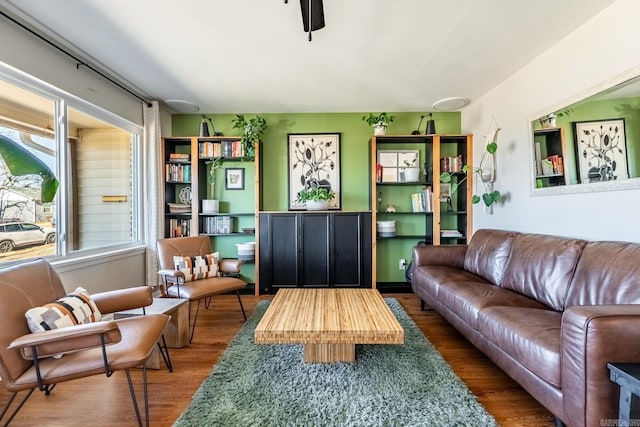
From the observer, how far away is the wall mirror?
182 centimetres

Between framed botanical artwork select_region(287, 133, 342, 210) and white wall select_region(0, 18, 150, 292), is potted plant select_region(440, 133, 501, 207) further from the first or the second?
white wall select_region(0, 18, 150, 292)

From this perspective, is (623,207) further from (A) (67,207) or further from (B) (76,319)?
(A) (67,207)

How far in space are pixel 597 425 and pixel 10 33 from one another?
3.95 metres

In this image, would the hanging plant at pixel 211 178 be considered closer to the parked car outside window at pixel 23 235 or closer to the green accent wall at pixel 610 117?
the parked car outside window at pixel 23 235

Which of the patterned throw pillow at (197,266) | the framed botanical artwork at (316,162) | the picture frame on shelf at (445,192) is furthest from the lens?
the framed botanical artwork at (316,162)

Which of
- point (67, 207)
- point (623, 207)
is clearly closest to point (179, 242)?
point (67, 207)

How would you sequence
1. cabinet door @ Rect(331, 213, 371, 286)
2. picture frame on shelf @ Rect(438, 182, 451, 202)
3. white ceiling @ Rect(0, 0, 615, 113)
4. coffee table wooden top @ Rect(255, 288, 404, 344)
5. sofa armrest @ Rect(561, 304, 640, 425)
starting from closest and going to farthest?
sofa armrest @ Rect(561, 304, 640, 425) < coffee table wooden top @ Rect(255, 288, 404, 344) < white ceiling @ Rect(0, 0, 615, 113) < cabinet door @ Rect(331, 213, 371, 286) < picture frame on shelf @ Rect(438, 182, 451, 202)

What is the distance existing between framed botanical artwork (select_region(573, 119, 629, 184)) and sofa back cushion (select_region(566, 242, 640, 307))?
0.51 m

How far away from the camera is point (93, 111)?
9.29 feet

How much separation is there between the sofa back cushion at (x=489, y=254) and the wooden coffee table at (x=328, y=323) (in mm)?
1089

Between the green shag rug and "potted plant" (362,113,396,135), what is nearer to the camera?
the green shag rug

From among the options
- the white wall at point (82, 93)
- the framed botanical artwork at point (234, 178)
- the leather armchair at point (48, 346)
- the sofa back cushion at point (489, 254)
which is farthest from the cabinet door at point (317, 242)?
the leather armchair at point (48, 346)

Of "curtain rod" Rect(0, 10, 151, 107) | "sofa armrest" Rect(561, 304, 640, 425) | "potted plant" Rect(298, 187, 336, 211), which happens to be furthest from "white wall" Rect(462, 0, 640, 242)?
"curtain rod" Rect(0, 10, 151, 107)

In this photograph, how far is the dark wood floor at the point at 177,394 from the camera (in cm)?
154
